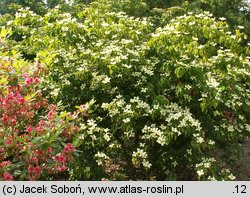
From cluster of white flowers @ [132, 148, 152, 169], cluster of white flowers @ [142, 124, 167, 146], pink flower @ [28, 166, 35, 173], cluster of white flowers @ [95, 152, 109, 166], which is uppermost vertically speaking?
pink flower @ [28, 166, 35, 173]

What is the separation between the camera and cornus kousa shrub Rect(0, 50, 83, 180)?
11.0 feet

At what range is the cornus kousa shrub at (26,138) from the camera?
3.35 metres

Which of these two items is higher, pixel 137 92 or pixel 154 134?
pixel 137 92

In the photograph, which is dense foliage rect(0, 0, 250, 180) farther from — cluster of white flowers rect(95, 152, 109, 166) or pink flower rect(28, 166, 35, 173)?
pink flower rect(28, 166, 35, 173)

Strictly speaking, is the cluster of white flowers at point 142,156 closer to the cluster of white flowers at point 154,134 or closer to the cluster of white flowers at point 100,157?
the cluster of white flowers at point 154,134

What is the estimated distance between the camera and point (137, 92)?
4980 millimetres

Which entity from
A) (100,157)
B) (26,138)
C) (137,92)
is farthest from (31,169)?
(137,92)

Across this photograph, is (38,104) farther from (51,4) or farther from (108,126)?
(51,4)

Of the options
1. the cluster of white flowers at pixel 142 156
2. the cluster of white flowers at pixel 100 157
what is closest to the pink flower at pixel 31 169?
the cluster of white flowers at pixel 100 157

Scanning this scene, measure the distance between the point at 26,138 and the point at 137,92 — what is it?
Answer: 6.40ft

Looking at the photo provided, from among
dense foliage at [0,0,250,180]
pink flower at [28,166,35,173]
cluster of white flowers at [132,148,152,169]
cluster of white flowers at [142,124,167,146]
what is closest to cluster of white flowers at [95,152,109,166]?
dense foliage at [0,0,250,180]

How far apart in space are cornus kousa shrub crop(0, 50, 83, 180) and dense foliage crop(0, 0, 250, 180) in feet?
0.20

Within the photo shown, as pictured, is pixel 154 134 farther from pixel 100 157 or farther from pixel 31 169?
pixel 31 169

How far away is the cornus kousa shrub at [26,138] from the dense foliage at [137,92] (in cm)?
6
